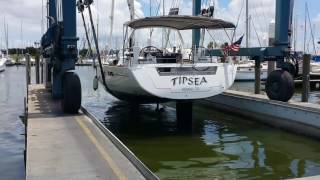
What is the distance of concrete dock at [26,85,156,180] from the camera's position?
7.79 m

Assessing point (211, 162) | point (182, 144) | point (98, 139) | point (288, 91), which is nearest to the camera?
point (98, 139)

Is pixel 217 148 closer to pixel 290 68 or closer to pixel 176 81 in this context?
pixel 176 81

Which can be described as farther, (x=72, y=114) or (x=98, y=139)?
(x=72, y=114)

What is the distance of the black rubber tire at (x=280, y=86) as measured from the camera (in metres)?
16.4

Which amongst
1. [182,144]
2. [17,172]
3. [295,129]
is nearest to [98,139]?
[17,172]

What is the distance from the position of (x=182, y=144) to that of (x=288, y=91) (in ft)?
16.0

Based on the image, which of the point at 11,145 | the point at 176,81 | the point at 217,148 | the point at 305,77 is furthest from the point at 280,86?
the point at 11,145

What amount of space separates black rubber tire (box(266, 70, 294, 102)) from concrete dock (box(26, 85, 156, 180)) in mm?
6677

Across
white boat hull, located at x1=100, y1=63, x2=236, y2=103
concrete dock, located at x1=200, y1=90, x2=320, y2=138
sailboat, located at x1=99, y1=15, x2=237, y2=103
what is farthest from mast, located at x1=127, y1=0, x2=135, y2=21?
concrete dock, located at x1=200, y1=90, x2=320, y2=138

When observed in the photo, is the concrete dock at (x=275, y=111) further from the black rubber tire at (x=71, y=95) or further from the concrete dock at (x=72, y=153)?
the black rubber tire at (x=71, y=95)

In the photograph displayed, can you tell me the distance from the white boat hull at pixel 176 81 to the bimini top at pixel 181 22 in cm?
214

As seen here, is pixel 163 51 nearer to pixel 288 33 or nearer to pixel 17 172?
pixel 288 33

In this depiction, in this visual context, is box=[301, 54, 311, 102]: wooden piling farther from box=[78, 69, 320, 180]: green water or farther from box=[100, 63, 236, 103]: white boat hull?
box=[100, 63, 236, 103]: white boat hull

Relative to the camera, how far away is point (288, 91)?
1642cm
